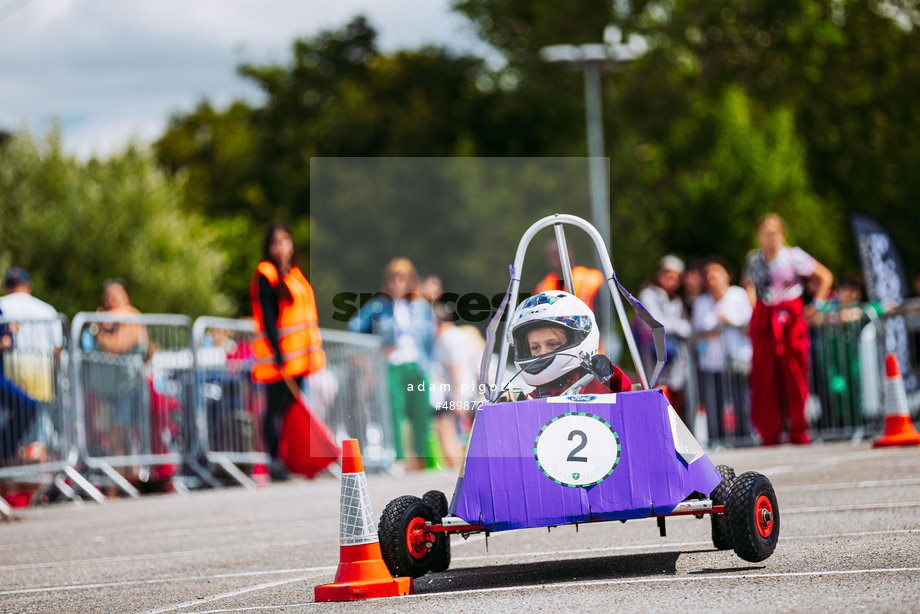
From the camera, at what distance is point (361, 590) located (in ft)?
21.2

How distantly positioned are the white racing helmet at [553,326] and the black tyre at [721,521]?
2.79 ft

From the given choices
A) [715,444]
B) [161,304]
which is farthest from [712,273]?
[161,304]

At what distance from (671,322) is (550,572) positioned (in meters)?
11.3

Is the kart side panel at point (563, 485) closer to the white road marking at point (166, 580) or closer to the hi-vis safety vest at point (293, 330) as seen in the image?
the white road marking at point (166, 580)

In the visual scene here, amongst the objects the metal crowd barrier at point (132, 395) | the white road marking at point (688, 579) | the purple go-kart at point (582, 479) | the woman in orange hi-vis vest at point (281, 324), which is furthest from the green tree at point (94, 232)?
the white road marking at point (688, 579)

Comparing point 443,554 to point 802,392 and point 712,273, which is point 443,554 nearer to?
point 802,392

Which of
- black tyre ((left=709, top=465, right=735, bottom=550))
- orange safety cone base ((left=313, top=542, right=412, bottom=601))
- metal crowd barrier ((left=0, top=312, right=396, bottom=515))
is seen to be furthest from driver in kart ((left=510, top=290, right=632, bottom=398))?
metal crowd barrier ((left=0, top=312, right=396, bottom=515))

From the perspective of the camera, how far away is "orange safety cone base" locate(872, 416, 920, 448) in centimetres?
1464

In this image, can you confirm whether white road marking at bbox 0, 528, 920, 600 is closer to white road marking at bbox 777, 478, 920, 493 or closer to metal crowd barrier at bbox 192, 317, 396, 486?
white road marking at bbox 777, 478, 920, 493

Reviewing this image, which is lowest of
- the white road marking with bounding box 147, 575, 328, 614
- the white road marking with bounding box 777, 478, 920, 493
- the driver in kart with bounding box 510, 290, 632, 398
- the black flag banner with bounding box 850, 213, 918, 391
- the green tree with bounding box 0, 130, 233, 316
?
the white road marking with bounding box 147, 575, 328, 614

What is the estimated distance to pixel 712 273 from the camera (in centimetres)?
1762

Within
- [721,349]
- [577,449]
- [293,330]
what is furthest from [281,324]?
[577,449]

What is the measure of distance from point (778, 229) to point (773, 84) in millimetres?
36847

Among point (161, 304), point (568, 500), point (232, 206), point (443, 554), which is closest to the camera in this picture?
point (568, 500)
